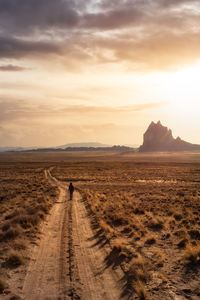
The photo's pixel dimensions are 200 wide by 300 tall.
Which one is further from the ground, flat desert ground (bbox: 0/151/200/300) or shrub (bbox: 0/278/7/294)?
shrub (bbox: 0/278/7/294)

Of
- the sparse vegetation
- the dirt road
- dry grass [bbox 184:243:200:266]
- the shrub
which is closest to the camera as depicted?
the dirt road

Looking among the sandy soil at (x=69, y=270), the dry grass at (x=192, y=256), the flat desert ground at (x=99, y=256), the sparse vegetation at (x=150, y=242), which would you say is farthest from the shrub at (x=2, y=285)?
the dry grass at (x=192, y=256)

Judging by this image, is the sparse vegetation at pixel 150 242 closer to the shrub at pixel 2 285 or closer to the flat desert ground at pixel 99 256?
the flat desert ground at pixel 99 256

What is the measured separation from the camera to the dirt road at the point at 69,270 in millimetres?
7801

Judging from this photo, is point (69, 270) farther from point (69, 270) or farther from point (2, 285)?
point (2, 285)

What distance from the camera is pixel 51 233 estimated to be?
14.1 metres

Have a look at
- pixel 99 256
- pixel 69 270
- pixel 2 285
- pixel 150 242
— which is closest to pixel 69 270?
pixel 69 270

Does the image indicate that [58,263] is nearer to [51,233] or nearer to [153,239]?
[51,233]

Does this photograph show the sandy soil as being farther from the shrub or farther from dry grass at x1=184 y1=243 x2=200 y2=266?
dry grass at x1=184 y1=243 x2=200 y2=266

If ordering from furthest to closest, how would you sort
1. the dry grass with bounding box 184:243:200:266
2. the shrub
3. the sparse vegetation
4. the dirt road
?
the dry grass with bounding box 184:243:200:266
the sparse vegetation
the shrub
the dirt road

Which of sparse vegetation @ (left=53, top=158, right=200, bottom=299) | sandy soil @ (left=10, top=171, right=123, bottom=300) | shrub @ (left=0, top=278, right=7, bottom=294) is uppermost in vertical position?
shrub @ (left=0, top=278, right=7, bottom=294)

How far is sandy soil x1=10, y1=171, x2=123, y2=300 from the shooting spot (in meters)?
7.80

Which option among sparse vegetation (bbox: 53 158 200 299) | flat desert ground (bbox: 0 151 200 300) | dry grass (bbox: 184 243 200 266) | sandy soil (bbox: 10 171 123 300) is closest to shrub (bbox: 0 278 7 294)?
flat desert ground (bbox: 0 151 200 300)

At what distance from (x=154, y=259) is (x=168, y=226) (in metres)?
6.02
